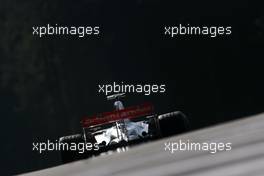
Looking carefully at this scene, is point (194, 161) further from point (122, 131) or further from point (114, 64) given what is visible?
point (114, 64)

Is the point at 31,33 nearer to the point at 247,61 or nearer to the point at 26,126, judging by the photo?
the point at 26,126

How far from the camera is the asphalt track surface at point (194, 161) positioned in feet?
14.2

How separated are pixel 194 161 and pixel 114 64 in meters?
6.37

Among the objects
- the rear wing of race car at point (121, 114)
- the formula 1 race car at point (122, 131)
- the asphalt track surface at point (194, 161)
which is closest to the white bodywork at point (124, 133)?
the formula 1 race car at point (122, 131)

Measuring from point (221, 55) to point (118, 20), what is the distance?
2063 mm

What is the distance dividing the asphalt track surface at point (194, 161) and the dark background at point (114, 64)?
13.7ft

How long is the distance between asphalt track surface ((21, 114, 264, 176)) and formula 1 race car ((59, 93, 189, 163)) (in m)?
1.10

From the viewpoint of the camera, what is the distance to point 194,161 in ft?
16.2

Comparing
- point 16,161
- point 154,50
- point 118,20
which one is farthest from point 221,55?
point 16,161

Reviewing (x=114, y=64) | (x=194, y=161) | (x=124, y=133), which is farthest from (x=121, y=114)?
(x=114, y=64)

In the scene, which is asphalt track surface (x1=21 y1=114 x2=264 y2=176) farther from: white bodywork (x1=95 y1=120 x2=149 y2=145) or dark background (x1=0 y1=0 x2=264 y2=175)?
dark background (x1=0 y1=0 x2=264 y2=175)

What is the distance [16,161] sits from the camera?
1140cm

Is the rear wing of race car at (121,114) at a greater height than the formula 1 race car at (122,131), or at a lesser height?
greater

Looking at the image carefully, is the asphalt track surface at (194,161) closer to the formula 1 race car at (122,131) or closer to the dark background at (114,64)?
the formula 1 race car at (122,131)
